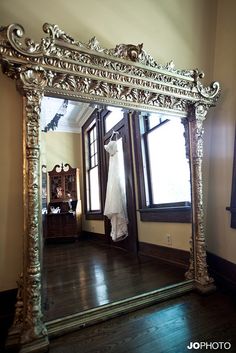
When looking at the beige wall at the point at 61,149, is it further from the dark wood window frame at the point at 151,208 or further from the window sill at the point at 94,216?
the dark wood window frame at the point at 151,208

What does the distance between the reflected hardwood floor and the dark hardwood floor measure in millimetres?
133

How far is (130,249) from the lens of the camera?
6.12 ft

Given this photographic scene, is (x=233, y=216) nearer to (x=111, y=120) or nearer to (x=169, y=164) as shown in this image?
(x=169, y=164)

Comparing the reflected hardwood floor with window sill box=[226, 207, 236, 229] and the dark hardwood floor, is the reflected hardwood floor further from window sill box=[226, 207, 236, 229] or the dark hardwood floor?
window sill box=[226, 207, 236, 229]

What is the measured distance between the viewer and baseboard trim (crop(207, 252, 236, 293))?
1.53m

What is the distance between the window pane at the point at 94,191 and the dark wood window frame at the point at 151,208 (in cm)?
36

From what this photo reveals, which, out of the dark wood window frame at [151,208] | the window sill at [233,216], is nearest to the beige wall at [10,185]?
the dark wood window frame at [151,208]

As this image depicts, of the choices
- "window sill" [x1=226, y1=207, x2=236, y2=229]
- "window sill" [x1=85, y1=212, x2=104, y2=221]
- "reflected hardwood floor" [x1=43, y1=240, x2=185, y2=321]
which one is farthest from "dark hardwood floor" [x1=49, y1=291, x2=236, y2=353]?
"window sill" [x1=85, y1=212, x2=104, y2=221]

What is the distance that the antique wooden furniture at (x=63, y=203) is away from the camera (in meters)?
1.50

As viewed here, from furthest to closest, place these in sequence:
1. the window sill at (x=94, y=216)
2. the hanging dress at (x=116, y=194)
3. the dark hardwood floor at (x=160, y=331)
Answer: the hanging dress at (x=116, y=194) → the window sill at (x=94, y=216) → the dark hardwood floor at (x=160, y=331)

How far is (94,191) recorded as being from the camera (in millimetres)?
1752

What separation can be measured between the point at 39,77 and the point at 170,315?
4.92 ft

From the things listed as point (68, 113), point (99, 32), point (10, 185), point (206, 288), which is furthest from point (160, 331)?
point (99, 32)

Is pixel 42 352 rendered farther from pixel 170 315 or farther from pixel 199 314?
pixel 199 314
